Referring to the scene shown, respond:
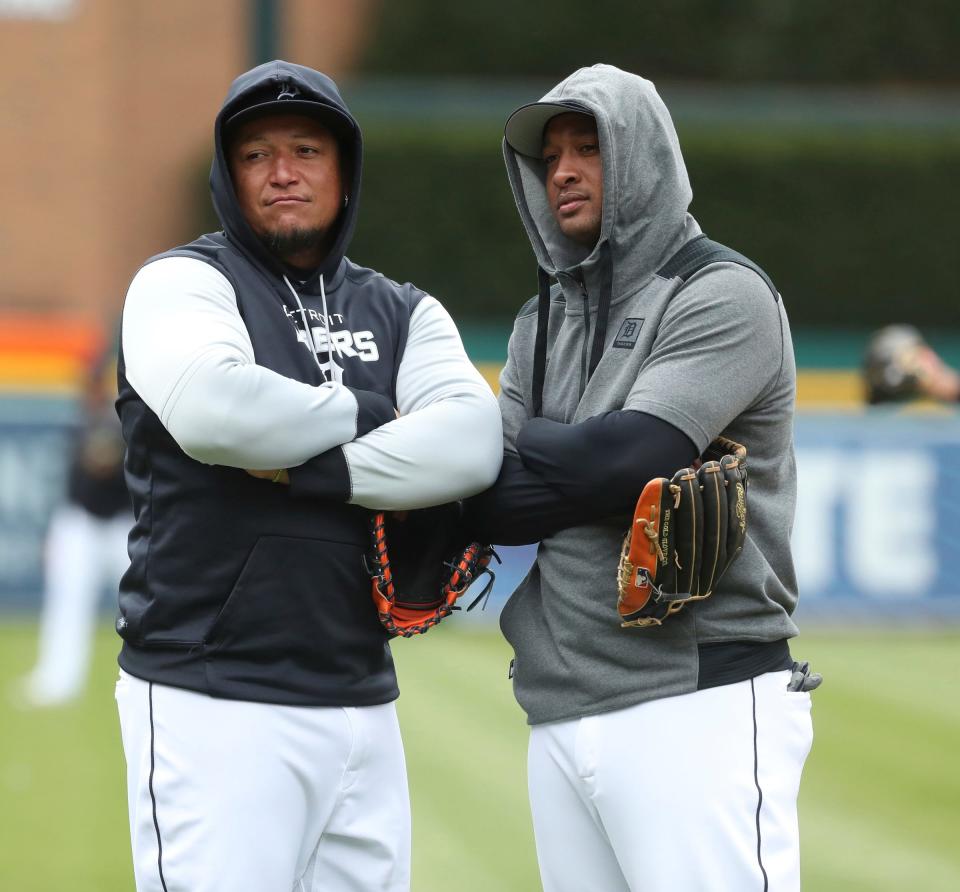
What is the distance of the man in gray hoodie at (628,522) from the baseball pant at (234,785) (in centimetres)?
44

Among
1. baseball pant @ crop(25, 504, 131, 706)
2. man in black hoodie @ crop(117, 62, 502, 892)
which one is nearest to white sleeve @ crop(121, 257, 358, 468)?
man in black hoodie @ crop(117, 62, 502, 892)

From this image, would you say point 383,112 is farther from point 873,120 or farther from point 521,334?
point 521,334

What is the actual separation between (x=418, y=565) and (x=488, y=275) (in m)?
18.7

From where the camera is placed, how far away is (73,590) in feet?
28.8

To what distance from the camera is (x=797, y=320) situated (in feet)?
73.8

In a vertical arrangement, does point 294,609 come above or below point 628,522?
Result: below

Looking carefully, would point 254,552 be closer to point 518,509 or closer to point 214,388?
point 214,388

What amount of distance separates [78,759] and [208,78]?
17882 mm

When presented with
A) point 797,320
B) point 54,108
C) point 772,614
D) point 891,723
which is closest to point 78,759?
point 891,723

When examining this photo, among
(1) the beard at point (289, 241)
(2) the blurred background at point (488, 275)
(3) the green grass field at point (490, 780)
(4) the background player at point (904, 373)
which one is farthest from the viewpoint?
(4) the background player at point (904, 373)

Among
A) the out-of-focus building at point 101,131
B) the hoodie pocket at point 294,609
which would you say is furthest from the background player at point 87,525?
the out-of-focus building at point 101,131

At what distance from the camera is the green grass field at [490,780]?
17.9 ft

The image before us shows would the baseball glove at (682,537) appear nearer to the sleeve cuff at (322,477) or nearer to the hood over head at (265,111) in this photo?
the sleeve cuff at (322,477)

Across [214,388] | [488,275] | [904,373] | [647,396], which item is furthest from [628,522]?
[488,275]
